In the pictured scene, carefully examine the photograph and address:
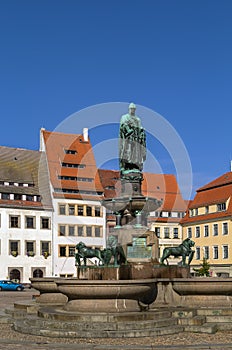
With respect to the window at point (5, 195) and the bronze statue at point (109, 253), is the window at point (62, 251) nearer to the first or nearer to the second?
the window at point (5, 195)

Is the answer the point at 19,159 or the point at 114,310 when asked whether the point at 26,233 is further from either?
the point at 114,310

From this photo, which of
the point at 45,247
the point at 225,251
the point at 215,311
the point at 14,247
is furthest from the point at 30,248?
the point at 215,311

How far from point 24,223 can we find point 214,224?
19.4 m

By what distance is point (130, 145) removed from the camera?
897 inches

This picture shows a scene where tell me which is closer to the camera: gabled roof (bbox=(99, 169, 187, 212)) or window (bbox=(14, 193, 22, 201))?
window (bbox=(14, 193, 22, 201))

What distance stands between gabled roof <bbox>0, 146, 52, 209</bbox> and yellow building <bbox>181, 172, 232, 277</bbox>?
16.1m

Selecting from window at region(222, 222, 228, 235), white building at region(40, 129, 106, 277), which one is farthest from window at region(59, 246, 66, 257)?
window at region(222, 222, 228, 235)

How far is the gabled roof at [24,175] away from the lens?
60.5 metres

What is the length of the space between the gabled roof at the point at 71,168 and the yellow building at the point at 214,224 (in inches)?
430

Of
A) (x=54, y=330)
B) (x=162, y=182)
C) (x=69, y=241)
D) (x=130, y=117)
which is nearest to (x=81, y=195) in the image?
(x=69, y=241)

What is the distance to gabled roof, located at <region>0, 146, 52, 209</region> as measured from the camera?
60.5 metres

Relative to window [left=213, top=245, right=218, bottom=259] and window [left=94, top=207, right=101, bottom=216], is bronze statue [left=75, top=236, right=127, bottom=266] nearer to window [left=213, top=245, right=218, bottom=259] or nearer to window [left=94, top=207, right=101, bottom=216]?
window [left=213, top=245, right=218, bottom=259]

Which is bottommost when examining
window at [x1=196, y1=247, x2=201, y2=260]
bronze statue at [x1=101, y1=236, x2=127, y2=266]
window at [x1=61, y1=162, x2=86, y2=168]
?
bronze statue at [x1=101, y1=236, x2=127, y2=266]

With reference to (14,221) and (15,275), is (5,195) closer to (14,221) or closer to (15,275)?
(14,221)
